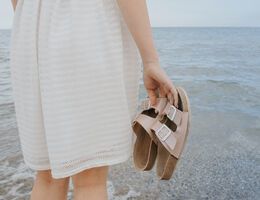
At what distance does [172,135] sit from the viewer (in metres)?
1.18

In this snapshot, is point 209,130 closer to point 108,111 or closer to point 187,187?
point 187,187

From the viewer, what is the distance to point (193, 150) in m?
3.17

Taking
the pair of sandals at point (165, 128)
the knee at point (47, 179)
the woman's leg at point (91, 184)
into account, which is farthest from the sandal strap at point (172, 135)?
the knee at point (47, 179)

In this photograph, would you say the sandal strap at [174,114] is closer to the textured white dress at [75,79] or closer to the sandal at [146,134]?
the sandal at [146,134]

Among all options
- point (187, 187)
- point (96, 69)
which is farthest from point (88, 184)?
point (187, 187)

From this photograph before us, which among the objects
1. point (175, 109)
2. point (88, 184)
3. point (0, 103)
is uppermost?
point (175, 109)

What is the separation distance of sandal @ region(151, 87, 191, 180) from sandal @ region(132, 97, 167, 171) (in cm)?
2

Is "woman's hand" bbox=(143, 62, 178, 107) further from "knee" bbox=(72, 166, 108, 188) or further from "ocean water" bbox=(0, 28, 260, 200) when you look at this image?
"ocean water" bbox=(0, 28, 260, 200)

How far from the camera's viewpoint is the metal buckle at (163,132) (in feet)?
3.84

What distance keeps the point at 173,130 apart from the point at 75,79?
394 millimetres

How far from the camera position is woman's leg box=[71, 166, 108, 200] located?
115 centimetres

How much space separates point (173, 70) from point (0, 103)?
15.8ft

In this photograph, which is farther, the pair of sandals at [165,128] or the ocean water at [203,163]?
the ocean water at [203,163]

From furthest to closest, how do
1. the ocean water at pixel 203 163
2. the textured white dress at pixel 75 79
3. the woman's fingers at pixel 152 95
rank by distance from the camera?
the ocean water at pixel 203 163, the woman's fingers at pixel 152 95, the textured white dress at pixel 75 79
